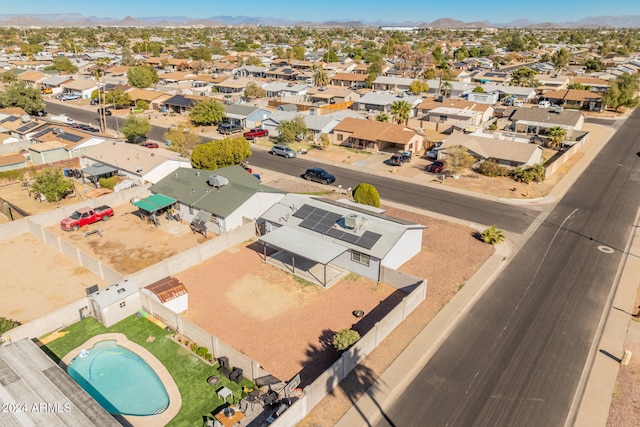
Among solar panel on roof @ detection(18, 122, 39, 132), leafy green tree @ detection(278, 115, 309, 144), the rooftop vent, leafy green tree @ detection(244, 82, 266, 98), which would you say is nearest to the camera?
the rooftop vent

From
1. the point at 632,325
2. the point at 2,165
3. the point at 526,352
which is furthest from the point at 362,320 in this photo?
the point at 2,165

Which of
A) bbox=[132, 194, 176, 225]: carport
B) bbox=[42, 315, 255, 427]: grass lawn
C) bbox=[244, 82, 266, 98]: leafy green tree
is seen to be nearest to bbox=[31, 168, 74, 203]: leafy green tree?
bbox=[132, 194, 176, 225]: carport

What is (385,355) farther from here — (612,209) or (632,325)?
(612,209)

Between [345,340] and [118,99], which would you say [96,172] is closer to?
[345,340]

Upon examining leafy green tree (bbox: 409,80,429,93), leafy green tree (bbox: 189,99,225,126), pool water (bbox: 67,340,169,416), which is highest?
leafy green tree (bbox: 409,80,429,93)

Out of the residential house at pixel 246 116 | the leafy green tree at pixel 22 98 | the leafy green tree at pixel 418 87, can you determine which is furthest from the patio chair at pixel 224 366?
the leafy green tree at pixel 418 87

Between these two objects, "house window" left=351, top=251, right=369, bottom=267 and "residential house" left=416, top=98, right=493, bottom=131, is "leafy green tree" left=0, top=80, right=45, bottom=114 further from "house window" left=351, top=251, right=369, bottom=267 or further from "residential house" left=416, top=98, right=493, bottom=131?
"house window" left=351, top=251, right=369, bottom=267
